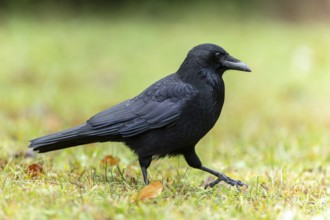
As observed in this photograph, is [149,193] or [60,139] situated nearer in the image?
[149,193]

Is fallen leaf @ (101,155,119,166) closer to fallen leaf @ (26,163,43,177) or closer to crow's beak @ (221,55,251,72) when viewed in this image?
fallen leaf @ (26,163,43,177)

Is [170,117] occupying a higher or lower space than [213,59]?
lower

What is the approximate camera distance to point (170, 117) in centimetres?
429

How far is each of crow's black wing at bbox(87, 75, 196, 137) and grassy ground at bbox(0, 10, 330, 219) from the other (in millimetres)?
296

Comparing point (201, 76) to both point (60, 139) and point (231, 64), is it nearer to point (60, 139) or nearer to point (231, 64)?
point (231, 64)

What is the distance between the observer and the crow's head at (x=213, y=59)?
4.51m

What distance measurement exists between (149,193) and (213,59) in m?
1.22

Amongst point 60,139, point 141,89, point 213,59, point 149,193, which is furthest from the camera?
point 141,89

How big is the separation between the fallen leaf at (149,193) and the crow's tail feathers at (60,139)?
0.80 metres

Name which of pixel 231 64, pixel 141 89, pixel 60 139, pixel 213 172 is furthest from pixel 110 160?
pixel 141 89

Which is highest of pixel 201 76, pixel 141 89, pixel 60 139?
pixel 201 76

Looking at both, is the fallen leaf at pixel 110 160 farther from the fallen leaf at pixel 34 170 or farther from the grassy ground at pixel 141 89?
the fallen leaf at pixel 34 170

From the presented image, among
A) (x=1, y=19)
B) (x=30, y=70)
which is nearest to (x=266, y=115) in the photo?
(x=30, y=70)

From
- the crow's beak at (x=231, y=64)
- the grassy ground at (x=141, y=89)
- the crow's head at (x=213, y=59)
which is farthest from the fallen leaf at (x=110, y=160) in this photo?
the crow's beak at (x=231, y=64)
